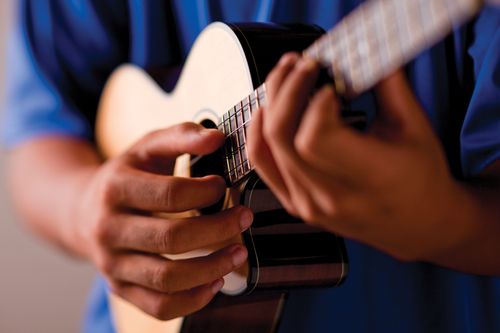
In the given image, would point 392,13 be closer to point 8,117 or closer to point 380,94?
point 380,94

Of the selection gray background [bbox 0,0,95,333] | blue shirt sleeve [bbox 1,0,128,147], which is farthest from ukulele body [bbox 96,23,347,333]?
gray background [bbox 0,0,95,333]

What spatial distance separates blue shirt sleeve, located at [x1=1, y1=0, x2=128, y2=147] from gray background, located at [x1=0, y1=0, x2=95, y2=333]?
2.90 feet

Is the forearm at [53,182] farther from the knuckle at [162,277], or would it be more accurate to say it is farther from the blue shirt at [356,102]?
the knuckle at [162,277]

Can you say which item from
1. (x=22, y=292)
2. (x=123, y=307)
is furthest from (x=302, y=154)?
(x=22, y=292)

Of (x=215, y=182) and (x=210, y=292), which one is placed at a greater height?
(x=215, y=182)

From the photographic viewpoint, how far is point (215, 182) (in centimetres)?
59

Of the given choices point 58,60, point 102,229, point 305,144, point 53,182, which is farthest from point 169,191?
point 58,60

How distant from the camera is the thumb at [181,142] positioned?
0.56m

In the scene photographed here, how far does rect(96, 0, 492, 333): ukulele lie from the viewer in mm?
420

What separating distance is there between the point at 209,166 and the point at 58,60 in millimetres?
439

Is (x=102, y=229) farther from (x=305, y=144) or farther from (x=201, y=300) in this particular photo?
(x=305, y=144)

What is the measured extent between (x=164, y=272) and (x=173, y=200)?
7 cm

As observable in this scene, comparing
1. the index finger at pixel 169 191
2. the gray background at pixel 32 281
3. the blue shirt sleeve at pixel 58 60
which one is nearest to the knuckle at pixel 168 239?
the index finger at pixel 169 191

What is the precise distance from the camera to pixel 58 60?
3.21 feet
